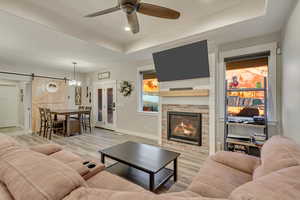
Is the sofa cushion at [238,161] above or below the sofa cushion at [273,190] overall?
below

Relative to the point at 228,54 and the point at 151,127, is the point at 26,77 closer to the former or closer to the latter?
the point at 151,127

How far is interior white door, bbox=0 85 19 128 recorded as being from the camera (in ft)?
19.3

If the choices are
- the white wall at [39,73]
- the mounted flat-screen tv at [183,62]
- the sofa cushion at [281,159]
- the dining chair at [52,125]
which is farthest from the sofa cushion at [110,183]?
the white wall at [39,73]

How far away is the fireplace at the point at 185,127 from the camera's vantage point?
3248mm

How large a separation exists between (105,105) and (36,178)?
5.25 meters

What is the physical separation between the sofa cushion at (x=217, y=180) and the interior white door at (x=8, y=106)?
312 inches

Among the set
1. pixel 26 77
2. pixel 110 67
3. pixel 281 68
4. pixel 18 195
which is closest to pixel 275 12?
pixel 281 68

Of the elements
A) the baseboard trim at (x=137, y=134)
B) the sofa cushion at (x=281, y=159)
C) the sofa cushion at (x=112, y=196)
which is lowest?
the baseboard trim at (x=137, y=134)

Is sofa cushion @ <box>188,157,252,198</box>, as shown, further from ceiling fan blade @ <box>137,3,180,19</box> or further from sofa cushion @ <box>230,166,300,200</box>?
ceiling fan blade @ <box>137,3,180,19</box>

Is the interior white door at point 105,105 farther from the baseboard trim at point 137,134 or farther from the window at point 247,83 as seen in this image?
the window at point 247,83

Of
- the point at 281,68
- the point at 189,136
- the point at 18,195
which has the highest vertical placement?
the point at 281,68

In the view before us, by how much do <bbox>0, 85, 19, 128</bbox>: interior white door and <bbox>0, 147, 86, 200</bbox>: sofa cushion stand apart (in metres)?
7.22

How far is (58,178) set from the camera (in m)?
0.67

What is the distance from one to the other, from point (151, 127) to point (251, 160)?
290 centimetres
